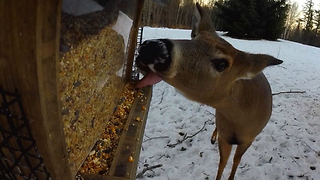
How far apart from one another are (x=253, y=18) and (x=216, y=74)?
16105 millimetres

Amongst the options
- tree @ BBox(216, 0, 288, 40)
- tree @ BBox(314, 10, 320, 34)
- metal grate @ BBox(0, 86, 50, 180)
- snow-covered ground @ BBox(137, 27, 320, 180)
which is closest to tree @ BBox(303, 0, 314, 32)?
tree @ BBox(314, 10, 320, 34)

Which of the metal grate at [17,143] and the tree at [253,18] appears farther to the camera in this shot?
the tree at [253,18]

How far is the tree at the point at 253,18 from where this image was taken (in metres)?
16.2

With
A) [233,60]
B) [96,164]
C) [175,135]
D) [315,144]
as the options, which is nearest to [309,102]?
[315,144]

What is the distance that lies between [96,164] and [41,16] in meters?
1.21

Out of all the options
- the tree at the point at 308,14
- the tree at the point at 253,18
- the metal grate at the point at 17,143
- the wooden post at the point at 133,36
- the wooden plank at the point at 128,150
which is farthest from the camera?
the tree at the point at 308,14

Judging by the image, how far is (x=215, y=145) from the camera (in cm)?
416

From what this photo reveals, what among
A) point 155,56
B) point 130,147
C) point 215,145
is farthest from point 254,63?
point 215,145

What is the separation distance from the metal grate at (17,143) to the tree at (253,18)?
1642 cm

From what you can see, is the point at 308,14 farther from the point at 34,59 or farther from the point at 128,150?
the point at 34,59

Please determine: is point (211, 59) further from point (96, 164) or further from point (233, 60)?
point (96, 164)

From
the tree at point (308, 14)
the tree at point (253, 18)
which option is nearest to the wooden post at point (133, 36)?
the tree at point (253, 18)

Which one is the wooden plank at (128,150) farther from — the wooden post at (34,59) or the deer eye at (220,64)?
the deer eye at (220,64)

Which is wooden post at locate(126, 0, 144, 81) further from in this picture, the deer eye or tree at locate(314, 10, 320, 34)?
tree at locate(314, 10, 320, 34)
